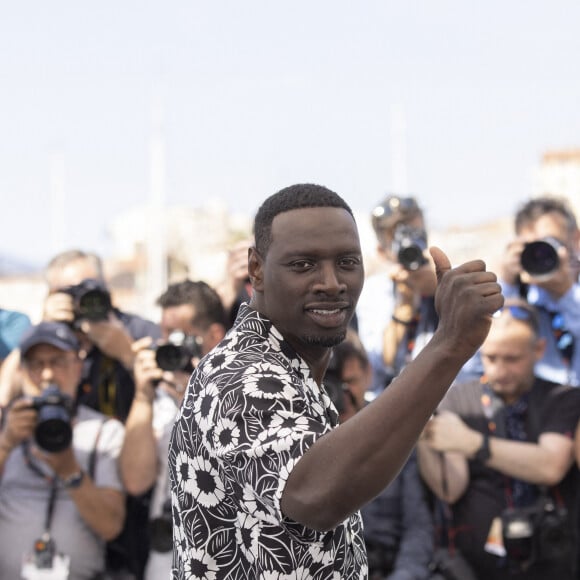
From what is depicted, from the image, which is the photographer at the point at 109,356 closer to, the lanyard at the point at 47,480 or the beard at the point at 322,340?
the lanyard at the point at 47,480

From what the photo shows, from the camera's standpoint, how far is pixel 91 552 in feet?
17.4

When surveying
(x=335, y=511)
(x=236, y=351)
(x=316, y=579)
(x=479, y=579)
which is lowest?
(x=479, y=579)

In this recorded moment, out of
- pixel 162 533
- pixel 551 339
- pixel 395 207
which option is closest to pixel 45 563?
pixel 162 533

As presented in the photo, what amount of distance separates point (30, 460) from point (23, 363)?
0.48 m

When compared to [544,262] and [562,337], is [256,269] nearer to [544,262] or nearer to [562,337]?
[544,262]

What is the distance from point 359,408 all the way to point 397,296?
821 mm

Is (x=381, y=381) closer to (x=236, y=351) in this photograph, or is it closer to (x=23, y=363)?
(x=23, y=363)

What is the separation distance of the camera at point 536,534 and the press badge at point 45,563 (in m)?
2.03

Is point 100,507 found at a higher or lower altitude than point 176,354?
lower

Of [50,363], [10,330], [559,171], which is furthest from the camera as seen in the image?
[559,171]

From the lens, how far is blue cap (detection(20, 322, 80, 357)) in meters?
5.35

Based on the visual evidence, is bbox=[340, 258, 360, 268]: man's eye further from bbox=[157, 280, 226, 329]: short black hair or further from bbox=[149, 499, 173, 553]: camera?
bbox=[157, 280, 226, 329]: short black hair

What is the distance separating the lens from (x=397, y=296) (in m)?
5.59

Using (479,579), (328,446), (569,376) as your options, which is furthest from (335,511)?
(569,376)
